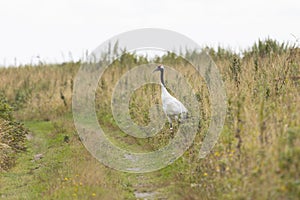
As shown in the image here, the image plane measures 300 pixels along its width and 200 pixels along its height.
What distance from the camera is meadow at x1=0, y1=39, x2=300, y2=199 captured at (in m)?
5.50

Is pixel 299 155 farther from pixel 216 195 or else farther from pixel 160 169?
pixel 160 169

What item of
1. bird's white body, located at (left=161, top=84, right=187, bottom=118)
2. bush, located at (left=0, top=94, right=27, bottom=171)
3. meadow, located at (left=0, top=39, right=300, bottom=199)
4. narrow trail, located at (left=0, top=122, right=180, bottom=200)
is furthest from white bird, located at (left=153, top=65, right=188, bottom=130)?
bush, located at (left=0, top=94, right=27, bottom=171)

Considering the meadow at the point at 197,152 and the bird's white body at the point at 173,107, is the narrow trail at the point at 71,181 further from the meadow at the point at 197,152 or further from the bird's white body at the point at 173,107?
the bird's white body at the point at 173,107

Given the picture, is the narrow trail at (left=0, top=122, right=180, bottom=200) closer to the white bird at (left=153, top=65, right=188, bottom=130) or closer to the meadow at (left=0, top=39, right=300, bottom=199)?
the meadow at (left=0, top=39, right=300, bottom=199)

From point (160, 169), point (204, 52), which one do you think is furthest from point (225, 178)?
point (204, 52)

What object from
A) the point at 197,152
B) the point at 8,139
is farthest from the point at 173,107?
the point at 8,139

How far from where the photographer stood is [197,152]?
8.26 metres

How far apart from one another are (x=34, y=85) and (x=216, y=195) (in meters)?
14.9

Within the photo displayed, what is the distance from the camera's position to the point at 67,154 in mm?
10555

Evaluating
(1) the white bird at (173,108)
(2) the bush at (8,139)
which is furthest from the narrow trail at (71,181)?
(1) the white bird at (173,108)

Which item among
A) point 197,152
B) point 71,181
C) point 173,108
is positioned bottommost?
point 71,181

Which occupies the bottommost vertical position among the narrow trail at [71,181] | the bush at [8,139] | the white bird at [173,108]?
the narrow trail at [71,181]

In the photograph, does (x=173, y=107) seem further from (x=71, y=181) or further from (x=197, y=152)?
(x=71, y=181)

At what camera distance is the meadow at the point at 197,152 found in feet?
18.0
